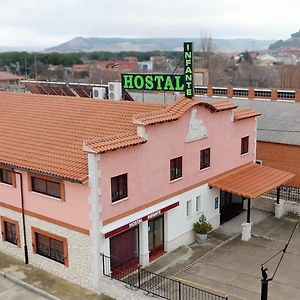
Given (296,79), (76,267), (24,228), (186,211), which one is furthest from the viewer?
(296,79)

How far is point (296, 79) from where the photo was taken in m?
96.4

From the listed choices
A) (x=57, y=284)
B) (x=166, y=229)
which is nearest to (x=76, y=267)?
(x=57, y=284)

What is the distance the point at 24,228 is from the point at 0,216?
78.7 inches

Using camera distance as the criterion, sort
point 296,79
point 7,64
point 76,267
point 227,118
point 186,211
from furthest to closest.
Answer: point 7,64
point 296,79
point 227,118
point 186,211
point 76,267

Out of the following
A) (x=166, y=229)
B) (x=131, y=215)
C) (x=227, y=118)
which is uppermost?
(x=227, y=118)

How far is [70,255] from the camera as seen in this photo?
816 inches

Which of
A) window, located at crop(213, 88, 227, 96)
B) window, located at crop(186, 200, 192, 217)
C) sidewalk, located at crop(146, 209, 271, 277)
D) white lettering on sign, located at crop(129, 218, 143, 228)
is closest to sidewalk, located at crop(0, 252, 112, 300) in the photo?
white lettering on sign, located at crop(129, 218, 143, 228)

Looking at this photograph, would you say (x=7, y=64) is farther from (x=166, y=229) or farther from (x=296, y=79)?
(x=166, y=229)

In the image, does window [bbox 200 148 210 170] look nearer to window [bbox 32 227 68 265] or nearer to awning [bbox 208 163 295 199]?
awning [bbox 208 163 295 199]

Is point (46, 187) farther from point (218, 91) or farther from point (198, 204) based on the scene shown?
point (218, 91)

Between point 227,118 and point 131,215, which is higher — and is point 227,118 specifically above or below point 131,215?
above

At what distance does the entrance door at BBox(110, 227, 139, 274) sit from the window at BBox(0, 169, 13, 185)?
5.99 m

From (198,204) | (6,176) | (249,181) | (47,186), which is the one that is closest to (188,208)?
(198,204)

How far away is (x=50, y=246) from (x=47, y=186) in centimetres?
289
